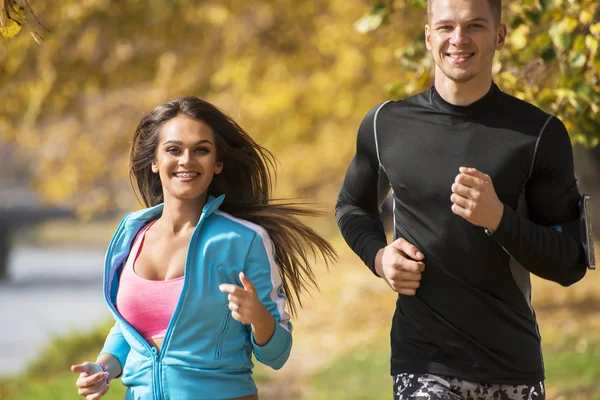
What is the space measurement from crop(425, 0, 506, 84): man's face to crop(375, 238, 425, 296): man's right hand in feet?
1.85

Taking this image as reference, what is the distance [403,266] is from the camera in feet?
11.0

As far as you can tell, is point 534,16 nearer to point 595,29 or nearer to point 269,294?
point 595,29

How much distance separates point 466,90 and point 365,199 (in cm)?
55

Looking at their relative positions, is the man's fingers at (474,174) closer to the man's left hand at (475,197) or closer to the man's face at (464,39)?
the man's left hand at (475,197)

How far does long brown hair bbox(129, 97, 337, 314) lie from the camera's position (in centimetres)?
363

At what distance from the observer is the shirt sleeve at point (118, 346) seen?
3508mm

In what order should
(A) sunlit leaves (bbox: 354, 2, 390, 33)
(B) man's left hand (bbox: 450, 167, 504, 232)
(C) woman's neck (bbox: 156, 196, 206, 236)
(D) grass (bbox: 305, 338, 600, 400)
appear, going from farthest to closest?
1. (D) grass (bbox: 305, 338, 600, 400)
2. (A) sunlit leaves (bbox: 354, 2, 390, 33)
3. (C) woman's neck (bbox: 156, 196, 206, 236)
4. (B) man's left hand (bbox: 450, 167, 504, 232)

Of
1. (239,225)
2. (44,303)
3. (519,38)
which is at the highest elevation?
(44,303)

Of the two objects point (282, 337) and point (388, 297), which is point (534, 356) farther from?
point (388, 297)

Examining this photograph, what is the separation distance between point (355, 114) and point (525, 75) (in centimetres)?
744

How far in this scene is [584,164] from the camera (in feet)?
52.5

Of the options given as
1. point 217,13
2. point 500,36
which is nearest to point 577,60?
point 500,36

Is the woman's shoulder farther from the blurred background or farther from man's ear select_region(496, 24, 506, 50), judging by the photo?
the blurred background

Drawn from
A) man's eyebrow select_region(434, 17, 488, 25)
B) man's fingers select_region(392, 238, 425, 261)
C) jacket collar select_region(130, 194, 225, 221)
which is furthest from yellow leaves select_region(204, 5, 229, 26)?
man's fingers select_region(392, 238, 425, 261)
